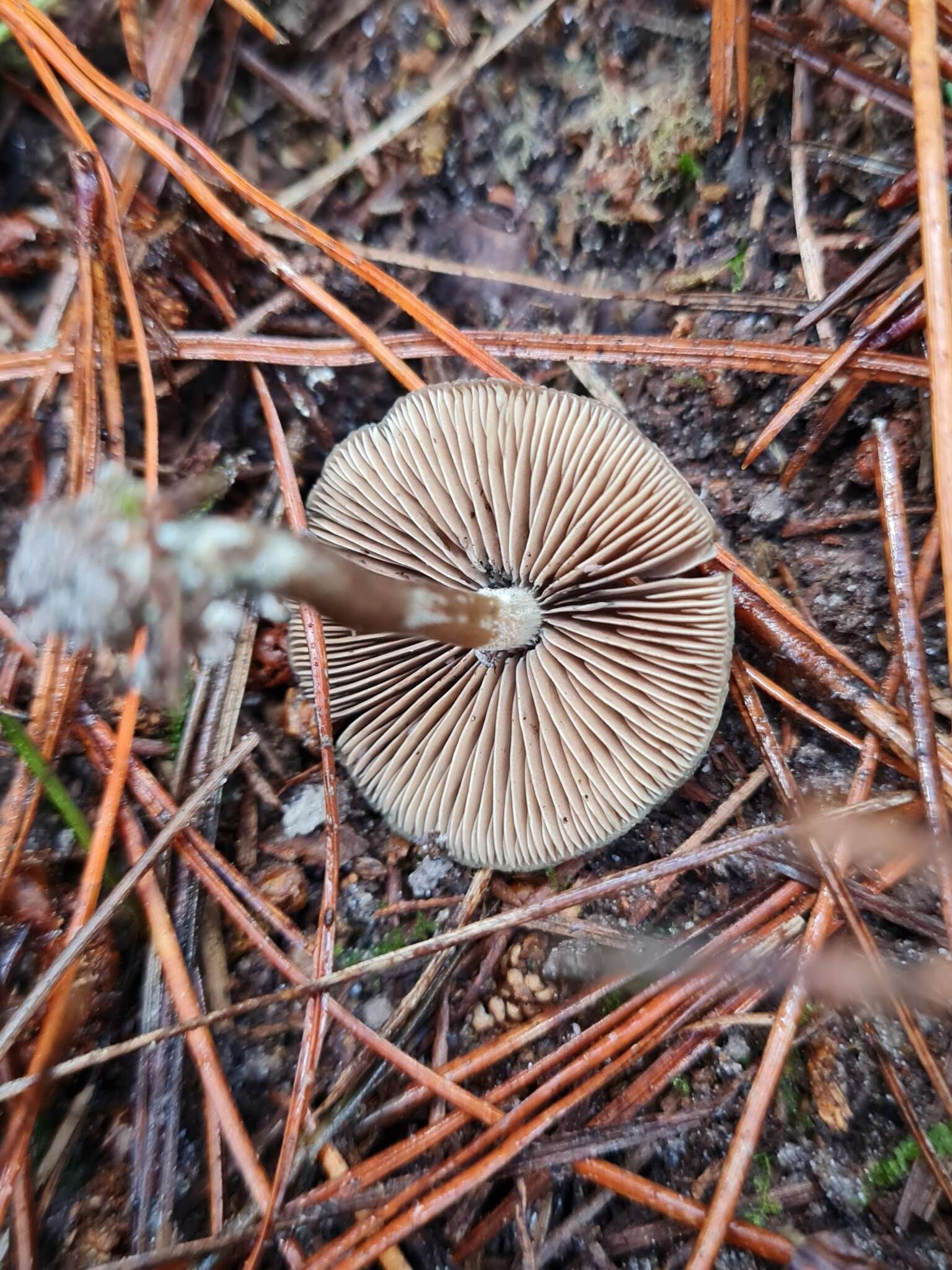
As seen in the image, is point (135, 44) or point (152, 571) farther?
point (135, 44)

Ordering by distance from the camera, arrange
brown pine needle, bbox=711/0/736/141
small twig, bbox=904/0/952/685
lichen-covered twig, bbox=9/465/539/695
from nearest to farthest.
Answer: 1. lichen-covered twig, bbox=9/465/539/695
2. small twig, bbox=904/0/952/685
3. brown pine needle, bbox=711/0/736/141

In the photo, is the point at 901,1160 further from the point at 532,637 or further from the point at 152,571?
the point at 152,571

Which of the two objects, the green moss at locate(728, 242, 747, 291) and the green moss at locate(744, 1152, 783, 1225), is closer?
the green moss at locate(744, 1152, 783, 1225)

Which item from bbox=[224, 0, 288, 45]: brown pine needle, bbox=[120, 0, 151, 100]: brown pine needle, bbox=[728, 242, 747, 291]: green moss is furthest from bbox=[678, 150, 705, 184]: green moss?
bbox=[120, 0, 151, 100]: brown pine needle

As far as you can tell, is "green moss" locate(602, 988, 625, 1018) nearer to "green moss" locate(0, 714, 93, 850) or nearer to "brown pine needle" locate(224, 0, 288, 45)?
"green moss" locate(0, 714, 93, 850)

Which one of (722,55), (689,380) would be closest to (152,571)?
(689,380)

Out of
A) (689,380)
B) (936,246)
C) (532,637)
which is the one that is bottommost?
(532,637)
